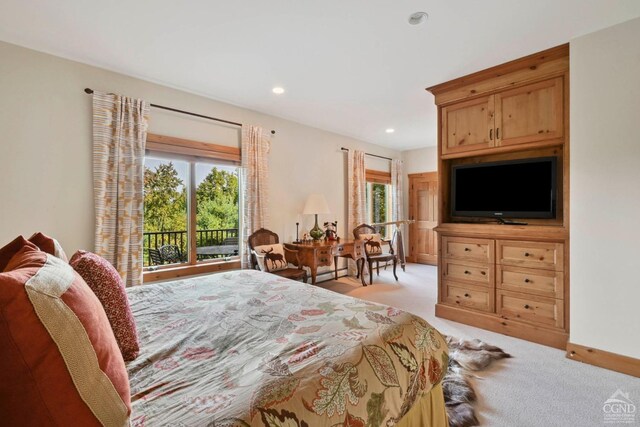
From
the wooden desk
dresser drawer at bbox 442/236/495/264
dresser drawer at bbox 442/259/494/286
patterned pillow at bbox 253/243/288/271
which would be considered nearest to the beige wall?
patterned pillow at bbox 253/243/288/271

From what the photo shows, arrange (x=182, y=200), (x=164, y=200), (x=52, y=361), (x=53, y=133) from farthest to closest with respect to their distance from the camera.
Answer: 1. (x=182, y=200)
2. (x=164, y=200)
3. (x=53, y=133)
4. (x=52, y=361)

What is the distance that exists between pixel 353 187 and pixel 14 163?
4357 mm

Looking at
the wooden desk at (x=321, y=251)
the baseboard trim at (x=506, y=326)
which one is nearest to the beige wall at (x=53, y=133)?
the wooden desk at (x=321, y=251)

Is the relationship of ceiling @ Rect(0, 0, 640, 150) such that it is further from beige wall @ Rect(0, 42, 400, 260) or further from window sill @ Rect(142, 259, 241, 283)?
window sill @ Rect(142, 259, 241, 283)

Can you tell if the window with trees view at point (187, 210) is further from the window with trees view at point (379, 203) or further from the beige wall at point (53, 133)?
the window with trees view at point (379, 203)

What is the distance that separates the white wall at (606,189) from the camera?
2.14 metres

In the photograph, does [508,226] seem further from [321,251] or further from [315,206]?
[315,206]

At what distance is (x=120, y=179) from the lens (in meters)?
2.90

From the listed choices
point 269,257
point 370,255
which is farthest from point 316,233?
point 370,255

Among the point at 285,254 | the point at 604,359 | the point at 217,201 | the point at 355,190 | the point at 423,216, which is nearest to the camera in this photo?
the point at 604,359

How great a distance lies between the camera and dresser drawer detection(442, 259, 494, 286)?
2945 millimetres

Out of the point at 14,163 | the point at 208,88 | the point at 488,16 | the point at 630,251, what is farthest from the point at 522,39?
the point at 14,163

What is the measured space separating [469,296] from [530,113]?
1876 millimetres

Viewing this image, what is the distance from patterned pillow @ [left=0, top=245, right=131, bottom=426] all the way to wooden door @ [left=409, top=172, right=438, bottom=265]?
6436 millimetres
